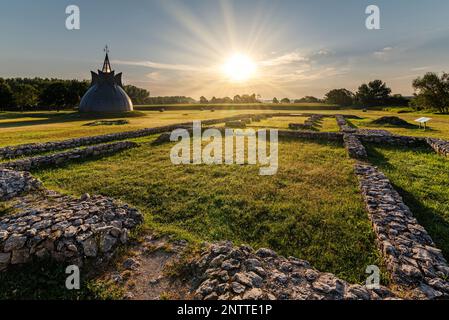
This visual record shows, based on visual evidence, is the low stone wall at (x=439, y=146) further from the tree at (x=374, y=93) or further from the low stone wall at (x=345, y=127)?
the tree at (x=374, y=93)

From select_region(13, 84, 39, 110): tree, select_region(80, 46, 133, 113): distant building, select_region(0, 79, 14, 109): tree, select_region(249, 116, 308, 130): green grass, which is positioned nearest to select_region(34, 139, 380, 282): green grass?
select_region(249, 116, 308, 130): green grass

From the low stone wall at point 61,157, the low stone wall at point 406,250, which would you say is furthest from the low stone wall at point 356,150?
the low stone wall at point 61,157

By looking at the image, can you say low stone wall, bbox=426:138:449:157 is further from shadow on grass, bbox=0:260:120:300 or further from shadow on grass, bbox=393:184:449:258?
shadow on grass, bbox=0:260:120:300

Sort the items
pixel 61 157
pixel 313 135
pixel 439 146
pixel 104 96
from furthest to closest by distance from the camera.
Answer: pixel 104 96 < pixel 313 135 < pixel 439 146 < pixel 61 157

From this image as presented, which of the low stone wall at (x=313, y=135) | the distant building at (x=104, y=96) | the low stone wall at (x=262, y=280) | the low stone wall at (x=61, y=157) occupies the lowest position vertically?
the low stone wall at (x=262, y=280)

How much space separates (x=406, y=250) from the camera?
12.8ft

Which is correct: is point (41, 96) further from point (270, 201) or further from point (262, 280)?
point (262, 280)

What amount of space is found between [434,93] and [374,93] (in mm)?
24850

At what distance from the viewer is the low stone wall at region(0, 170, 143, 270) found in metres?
3.94

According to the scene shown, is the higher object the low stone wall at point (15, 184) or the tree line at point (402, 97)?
the tree line at point (402, 97)

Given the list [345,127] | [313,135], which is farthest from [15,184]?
[345,127]

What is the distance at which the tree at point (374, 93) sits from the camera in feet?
223

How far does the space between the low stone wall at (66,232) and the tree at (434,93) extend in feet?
191
